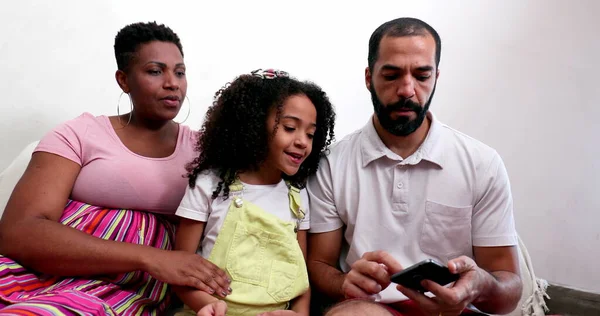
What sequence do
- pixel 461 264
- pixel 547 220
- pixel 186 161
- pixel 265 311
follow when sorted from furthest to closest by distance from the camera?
1. pixel 547 220
2. pixel 186 161
3. pixel 265 311
4. pixel 461 264

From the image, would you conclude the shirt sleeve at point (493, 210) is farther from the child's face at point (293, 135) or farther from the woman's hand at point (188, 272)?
the woman's hand at point (188, 272)

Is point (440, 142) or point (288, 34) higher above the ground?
point (288, 34)

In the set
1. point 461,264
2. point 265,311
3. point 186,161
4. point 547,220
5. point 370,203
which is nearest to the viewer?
point 461,264

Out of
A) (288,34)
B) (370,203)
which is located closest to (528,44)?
(288,34)

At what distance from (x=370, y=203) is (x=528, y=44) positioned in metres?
1.36

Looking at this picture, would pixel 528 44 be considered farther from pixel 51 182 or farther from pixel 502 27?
pixel 51 182

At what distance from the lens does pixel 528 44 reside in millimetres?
2457

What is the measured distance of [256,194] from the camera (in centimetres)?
156

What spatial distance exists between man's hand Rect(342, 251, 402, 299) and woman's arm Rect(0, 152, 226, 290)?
0.33 m

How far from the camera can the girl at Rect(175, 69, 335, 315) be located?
57.6 inches

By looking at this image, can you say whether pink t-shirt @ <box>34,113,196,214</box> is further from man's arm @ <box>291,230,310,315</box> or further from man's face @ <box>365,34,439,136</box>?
man's face @ <box>365,34,439,136</box>

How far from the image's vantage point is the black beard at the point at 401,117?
1524mm

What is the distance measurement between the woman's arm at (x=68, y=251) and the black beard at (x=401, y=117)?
2.05ft

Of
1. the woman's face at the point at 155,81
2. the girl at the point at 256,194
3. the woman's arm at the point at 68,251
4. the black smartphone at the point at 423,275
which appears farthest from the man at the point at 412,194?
the woman's face at the point at 155,81
